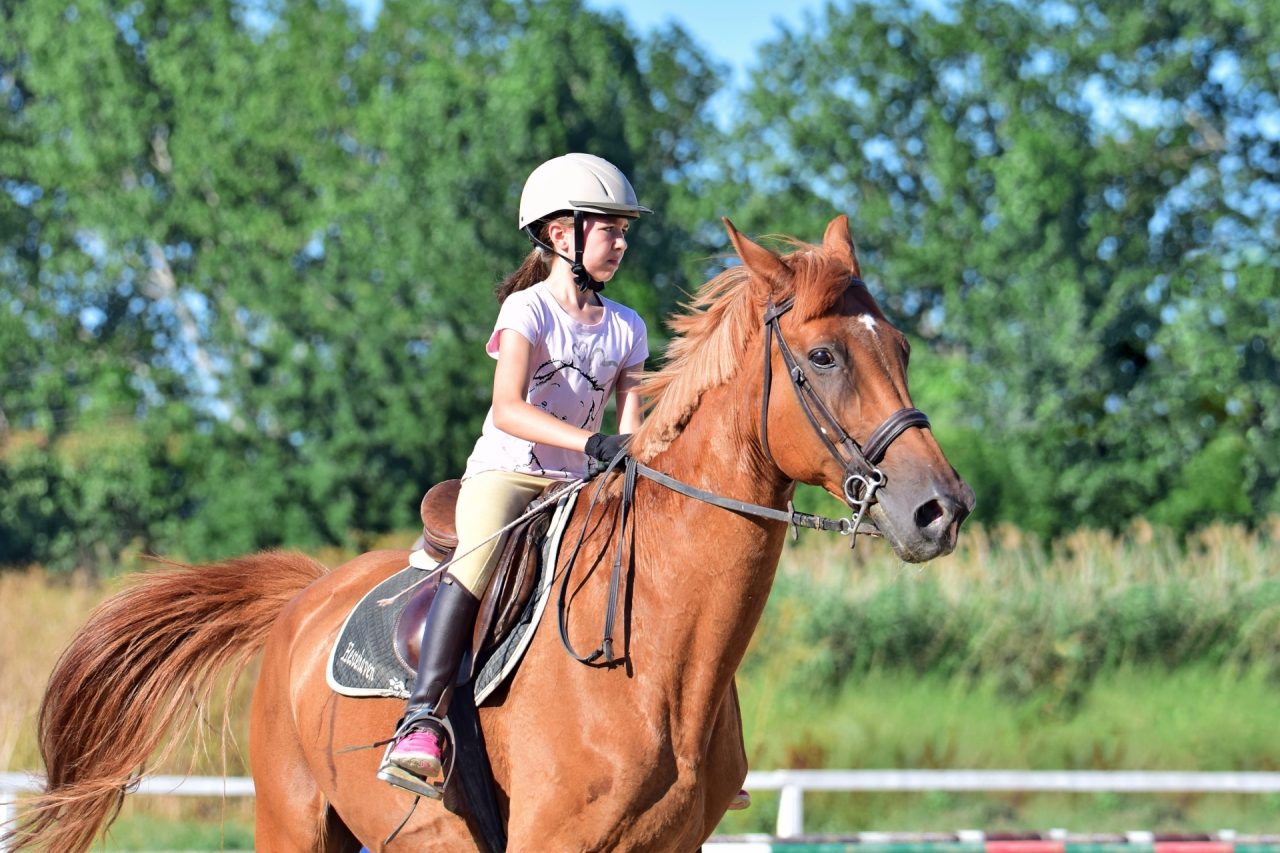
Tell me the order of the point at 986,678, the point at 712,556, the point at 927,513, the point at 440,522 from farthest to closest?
the point at 986,678 → the point at 440,522 → the point at 712,556 → the point at 927,513

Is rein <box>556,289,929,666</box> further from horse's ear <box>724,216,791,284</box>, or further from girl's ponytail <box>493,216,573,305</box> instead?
girl's ponytail <box>493,216,573,305</box>

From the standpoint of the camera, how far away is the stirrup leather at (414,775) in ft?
11.8

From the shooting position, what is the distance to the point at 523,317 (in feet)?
12.3

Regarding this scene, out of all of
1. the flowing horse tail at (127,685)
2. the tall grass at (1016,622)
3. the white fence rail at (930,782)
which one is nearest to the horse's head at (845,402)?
the flowing horse tail at (127,685)

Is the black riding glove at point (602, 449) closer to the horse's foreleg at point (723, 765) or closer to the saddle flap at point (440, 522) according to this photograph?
the saddle flap at point (440, 522)

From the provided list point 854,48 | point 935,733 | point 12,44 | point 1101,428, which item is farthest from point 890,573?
point 12,44

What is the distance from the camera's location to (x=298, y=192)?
116ft

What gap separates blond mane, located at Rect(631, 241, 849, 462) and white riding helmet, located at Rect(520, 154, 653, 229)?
1.36ft

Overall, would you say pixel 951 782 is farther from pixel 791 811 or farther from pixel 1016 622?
pixel 1016 622

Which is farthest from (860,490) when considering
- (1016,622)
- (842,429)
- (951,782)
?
(1016,622)

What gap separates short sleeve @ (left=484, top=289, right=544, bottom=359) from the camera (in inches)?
147

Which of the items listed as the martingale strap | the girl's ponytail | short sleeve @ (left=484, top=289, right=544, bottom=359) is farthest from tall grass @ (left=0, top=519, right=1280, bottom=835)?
short sleeve @ (left=484, top=289, right=544, bottom=359)

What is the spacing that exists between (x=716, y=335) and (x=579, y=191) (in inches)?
28.6

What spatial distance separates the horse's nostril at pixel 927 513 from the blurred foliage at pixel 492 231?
65.3ft
